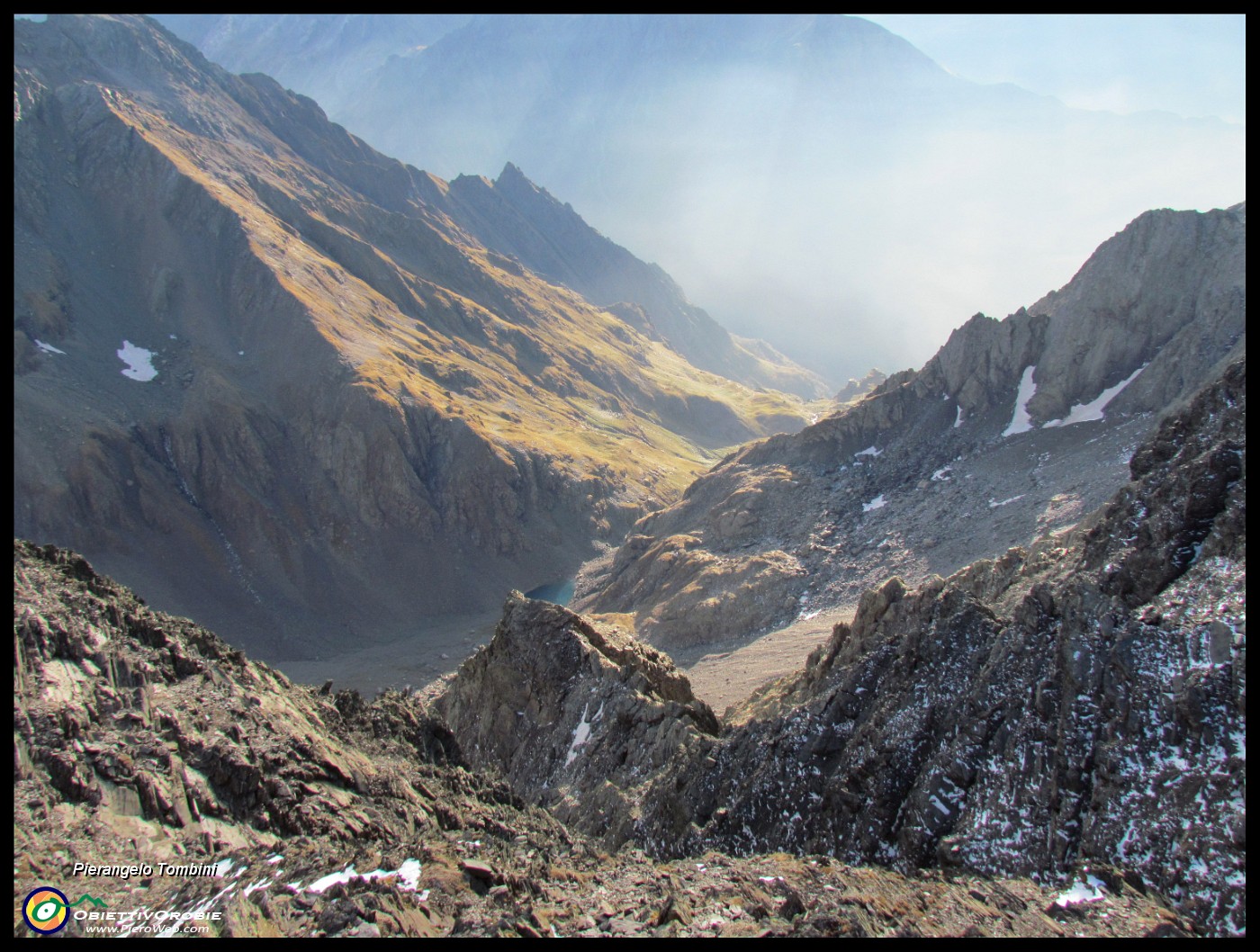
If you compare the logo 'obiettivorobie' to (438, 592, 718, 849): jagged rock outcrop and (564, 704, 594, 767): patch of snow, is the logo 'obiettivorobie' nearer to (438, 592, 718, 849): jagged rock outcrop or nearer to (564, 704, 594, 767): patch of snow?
(438, 592, 718, 849): jagged rock outcrop

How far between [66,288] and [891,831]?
171344mm

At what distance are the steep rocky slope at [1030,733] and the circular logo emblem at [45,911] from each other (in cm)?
1947

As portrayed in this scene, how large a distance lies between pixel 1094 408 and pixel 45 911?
3667 inches

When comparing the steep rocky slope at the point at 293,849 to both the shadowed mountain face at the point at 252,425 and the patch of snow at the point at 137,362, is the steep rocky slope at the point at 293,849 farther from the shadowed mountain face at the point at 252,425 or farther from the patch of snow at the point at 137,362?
the patch of snow at the point at 137,362

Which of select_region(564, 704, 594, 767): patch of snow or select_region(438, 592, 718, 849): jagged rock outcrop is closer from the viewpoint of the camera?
select_region(438, 592, 718, 849): jagged rock outcrop

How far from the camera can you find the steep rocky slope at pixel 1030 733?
19234mm

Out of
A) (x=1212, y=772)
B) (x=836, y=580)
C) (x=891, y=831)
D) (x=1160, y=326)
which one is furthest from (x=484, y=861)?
(x=1160, y=326)

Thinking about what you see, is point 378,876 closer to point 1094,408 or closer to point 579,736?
point 579,736

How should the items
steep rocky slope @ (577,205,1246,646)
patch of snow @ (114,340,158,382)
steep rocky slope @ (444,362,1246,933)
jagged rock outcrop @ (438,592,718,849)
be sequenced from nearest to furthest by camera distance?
1. steep rocky slope @ (444,362,1246,933)
2. jagged rock outcrop @ (438,592,718,849)
3. steep rocky slope @ (577,205,1246,646)
4. patch of snow @ (114,340,158,382)

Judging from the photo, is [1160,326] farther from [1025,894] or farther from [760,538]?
[1025,894]

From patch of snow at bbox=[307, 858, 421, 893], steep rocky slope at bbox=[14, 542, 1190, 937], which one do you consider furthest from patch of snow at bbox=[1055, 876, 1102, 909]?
patch of snow at bbox=[307, 858, 421, 893]

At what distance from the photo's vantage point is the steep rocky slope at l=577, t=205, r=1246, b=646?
7238 cm

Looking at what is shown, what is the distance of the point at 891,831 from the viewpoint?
2361 centimetres

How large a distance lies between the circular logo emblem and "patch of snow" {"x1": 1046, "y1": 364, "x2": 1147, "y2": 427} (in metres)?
90.8
